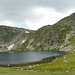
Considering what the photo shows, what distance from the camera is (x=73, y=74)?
31500mm

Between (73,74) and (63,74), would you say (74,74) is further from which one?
(63,74)

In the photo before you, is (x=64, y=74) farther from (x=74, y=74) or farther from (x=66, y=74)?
(x=74, y=74)

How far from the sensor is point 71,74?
104 feet

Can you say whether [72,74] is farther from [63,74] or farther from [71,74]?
[63,74]

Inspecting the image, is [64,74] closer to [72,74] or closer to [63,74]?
[63,74]

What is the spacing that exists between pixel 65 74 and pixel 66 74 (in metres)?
0.29

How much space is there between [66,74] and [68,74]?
22.3 inches

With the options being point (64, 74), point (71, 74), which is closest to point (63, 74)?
point (64, 74)

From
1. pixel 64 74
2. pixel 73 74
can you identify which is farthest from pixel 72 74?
pixel 64 74

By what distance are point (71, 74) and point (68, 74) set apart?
0.85 meters

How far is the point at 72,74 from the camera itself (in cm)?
3153

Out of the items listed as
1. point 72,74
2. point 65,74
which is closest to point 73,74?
point 72,74

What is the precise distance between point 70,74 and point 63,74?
6.53 ft

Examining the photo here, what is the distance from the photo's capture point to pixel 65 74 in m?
31.9
